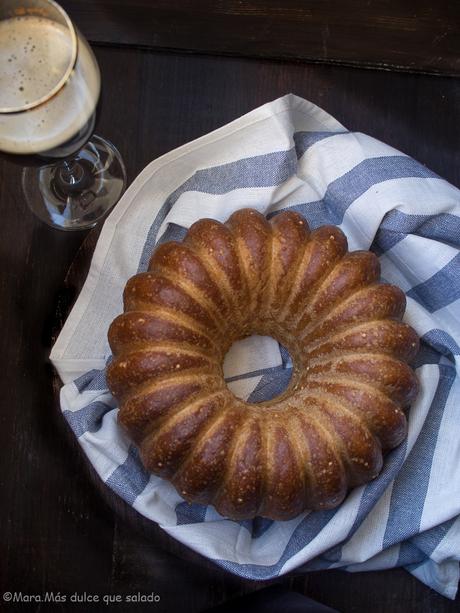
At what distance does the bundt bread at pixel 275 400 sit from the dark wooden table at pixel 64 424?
0.76ft

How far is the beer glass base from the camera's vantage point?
168 centimetres

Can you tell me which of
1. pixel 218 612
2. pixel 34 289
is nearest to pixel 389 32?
pixel 34 289

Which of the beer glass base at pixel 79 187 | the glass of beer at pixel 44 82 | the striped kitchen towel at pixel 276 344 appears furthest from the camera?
the beer glass base at pixel 79 187

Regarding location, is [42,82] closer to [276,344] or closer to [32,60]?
[32,60]

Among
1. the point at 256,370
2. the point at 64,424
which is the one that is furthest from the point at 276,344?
the point at 64,424

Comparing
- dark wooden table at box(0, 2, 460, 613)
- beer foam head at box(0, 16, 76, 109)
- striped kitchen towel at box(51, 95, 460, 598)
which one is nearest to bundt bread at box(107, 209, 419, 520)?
striped kitchen towel at box(51, 95, 460, 598)

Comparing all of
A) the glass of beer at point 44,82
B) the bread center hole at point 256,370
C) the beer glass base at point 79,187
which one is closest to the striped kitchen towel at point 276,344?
the bread center hole at point 256,370

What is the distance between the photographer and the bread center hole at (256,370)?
1.64m

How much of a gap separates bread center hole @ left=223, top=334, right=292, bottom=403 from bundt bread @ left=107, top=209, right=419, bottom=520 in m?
0.11

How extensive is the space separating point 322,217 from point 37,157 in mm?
622

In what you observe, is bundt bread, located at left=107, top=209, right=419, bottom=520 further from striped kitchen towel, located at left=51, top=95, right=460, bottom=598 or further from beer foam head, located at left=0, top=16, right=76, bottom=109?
beer foam head, located at left=0, top=16, right=76, bottom=109

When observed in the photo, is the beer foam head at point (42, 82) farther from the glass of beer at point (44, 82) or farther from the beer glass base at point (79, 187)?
the beer glass base at point (79, 187)

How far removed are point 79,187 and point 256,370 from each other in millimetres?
561

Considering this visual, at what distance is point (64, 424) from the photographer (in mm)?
1664
